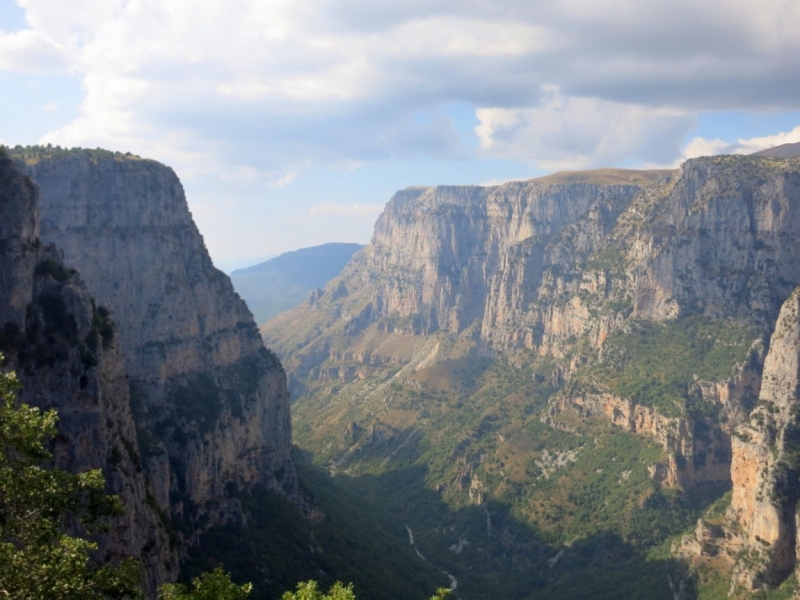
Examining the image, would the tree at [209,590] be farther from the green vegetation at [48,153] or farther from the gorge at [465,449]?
the green vegetation at [48,153]

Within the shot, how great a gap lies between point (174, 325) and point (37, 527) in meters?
87.3

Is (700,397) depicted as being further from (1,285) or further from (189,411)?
(1,285)

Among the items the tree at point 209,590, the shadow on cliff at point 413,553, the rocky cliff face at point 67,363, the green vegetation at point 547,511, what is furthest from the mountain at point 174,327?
the tree at point 209,590

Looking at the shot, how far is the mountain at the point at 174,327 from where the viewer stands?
315ft

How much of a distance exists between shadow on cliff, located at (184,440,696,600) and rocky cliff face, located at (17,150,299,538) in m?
6.58

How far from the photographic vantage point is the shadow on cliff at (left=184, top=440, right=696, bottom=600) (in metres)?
93.8

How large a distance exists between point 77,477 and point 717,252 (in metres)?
179

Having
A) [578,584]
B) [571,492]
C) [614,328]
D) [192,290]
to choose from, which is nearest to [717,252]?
[614,328]

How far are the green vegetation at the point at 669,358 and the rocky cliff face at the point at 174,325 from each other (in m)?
87.1

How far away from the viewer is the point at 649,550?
429 feet

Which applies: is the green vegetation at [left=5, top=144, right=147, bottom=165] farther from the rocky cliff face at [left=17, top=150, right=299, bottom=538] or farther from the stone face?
the stone face

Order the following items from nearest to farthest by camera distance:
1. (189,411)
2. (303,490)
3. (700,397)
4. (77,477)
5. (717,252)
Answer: (77,477) → (189,411) → (303,490) → (700,397) → (717,252)

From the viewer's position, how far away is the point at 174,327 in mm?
109062

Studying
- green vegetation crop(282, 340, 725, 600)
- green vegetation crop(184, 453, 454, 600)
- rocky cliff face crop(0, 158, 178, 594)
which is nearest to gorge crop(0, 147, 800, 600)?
rocky cliff face crop(0, 158, 178, 594)
